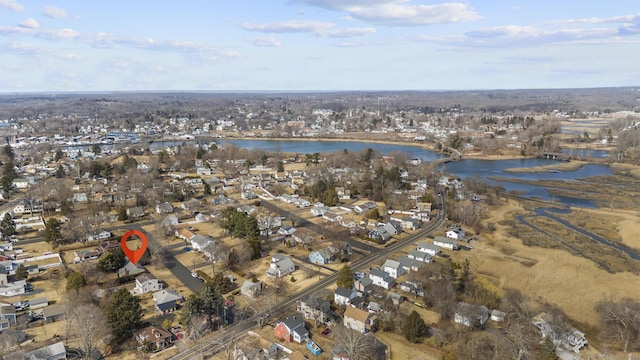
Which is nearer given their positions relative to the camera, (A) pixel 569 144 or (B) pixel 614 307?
(B) pixel 614 307

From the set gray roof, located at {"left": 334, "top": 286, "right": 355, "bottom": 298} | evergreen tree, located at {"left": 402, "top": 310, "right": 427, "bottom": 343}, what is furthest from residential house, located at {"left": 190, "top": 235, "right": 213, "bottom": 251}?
evergreen tree, located at {"left": 402, "top": 310, "right": 427, "bottom": 343}

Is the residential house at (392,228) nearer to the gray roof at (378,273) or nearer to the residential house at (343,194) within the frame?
the gray roof at (378,273)

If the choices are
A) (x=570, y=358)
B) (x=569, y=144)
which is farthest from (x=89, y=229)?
(x=569, y=144)

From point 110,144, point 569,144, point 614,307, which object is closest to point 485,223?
point 614,307

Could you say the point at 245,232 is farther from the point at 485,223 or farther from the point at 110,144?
the point at 110,144

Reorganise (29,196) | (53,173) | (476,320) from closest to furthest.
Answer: (476,320), (29,196), (53,173)

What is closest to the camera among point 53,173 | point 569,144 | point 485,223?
point 485,223
